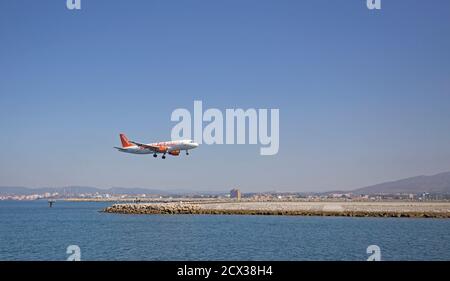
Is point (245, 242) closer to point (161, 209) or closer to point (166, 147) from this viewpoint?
point (166, 147)

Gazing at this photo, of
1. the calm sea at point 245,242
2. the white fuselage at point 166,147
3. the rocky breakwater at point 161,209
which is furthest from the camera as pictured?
the rocky breakwater at point 161,209

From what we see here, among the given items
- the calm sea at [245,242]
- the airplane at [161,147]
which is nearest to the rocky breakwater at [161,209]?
the calm sea at [245,242]

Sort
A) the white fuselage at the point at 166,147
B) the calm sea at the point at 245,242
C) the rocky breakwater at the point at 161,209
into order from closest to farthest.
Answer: the calm sea at the point at 245,242, the white fuselage at the point at 166,147, the rocky breakwater at the point at 161,209

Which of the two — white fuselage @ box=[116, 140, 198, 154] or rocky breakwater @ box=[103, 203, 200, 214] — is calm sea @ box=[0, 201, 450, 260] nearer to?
white fuselage @ box=[116, 140, 198, 154]

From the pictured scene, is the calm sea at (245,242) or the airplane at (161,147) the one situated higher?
the airplane at (161,147)

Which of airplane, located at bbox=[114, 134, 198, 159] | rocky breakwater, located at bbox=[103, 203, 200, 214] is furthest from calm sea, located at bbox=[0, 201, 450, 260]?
rocky breakwater, located at bbox=[103, 203, 200, 214]

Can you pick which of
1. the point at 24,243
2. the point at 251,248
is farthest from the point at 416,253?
the point at 24,243

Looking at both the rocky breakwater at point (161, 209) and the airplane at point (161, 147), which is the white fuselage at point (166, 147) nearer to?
the airplane at point (161, 147)

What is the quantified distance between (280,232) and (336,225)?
644 inches

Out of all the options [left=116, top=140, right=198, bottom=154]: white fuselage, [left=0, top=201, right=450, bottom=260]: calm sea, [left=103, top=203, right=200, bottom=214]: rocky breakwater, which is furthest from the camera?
[left=103, top=203, right=200, bottom=214]: rocky breakwater

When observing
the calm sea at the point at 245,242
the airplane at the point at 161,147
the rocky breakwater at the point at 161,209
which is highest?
the airplane at the point at 161,147
